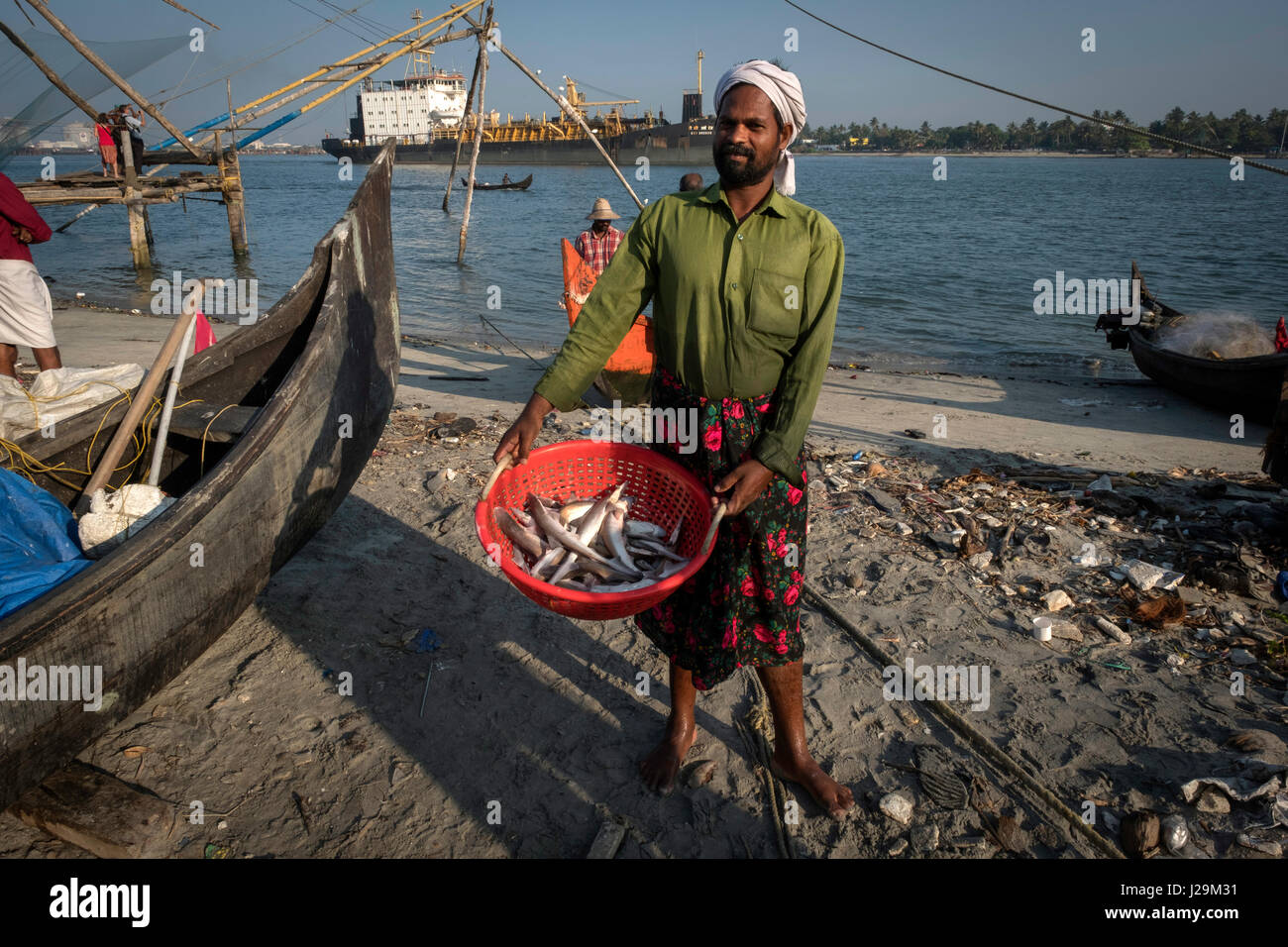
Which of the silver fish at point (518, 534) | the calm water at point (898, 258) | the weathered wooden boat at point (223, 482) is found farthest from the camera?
the calm water at point (898, 258)

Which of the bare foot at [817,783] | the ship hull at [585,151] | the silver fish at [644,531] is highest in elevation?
the ship hull at [585,151]

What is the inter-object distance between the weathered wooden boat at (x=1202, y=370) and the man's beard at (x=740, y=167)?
21.4 ft

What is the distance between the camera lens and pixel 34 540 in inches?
120

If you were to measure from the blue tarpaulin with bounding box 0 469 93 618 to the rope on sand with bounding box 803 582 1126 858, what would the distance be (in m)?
3.26

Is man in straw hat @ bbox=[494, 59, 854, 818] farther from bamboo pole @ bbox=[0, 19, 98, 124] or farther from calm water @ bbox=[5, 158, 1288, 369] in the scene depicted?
bamboo pole @ bbox=[0, 19, 98, 124]

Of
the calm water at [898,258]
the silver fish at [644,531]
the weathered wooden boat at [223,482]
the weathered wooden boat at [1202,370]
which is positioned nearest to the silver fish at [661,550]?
the silver fish at [644,531]

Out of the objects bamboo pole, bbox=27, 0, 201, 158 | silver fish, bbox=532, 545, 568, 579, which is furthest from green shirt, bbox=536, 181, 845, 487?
bamboo pole, bbox=27, 0, 201, 158

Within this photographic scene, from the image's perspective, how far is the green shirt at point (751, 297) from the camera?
7.14 feet

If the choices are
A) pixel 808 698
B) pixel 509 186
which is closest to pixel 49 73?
pixel 808 698

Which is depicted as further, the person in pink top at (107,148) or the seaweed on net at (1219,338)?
the person in pink top at (107,148)

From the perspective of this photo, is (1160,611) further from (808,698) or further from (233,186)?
(233,186)

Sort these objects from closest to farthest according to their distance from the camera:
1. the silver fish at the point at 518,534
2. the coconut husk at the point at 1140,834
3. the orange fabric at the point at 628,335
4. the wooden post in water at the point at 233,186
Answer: the coconut husk at the point at 1140,834 < the silver fish at the point at 518,534 < the orange fabric at the point at 628,335 < the wooden post in water at the point at 233,186

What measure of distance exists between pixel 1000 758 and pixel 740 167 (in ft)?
7.55

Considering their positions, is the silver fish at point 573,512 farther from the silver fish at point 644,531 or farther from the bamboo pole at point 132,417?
the bamboo pole at point 132,417
